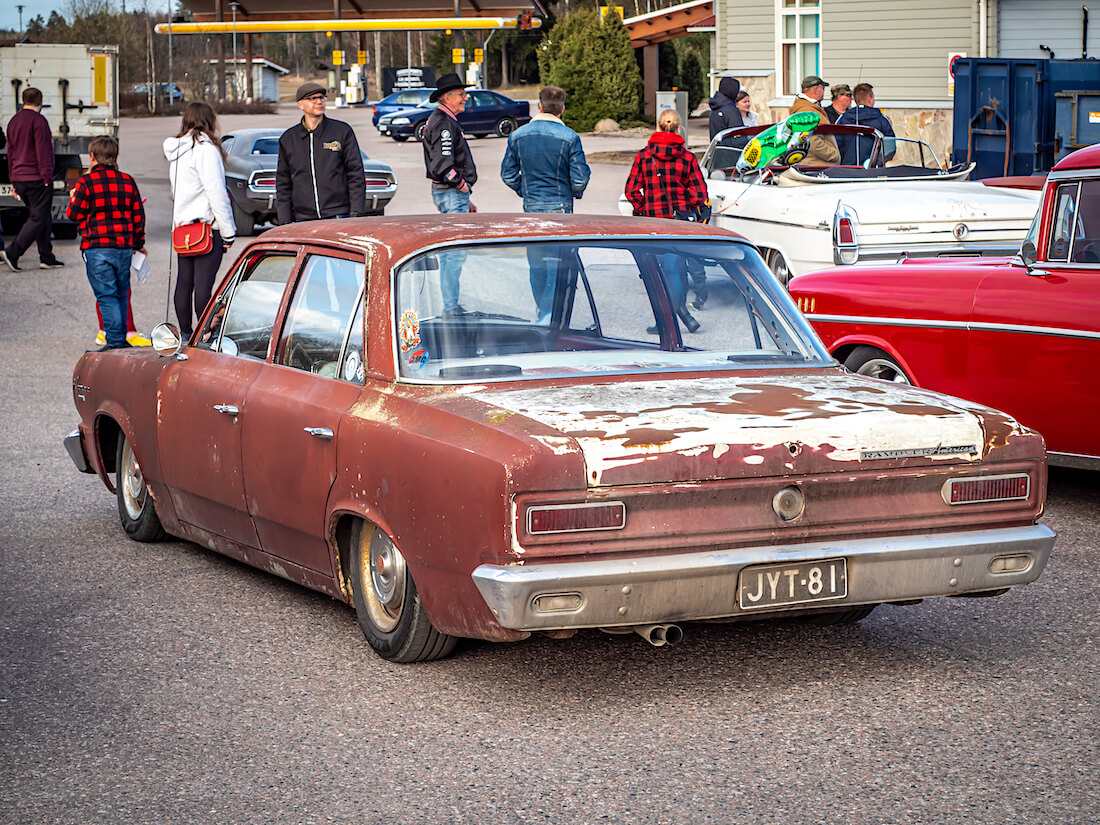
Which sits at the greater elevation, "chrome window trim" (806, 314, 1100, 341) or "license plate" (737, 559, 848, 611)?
"chrome window trim" (806, 314, 1100, 341)

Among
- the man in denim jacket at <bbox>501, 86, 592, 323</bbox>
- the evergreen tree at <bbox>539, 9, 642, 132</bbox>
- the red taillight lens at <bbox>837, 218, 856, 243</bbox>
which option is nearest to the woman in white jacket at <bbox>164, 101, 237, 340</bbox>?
the man in denim jacket at <bbox>501, 86, 592, 323</bbox>

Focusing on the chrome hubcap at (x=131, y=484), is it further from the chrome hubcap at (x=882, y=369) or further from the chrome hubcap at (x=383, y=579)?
the chrome hubcap at (x=882, y=369)

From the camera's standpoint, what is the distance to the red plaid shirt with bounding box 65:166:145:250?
37.7 feet

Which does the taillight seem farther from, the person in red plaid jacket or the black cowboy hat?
the black cowboy hat

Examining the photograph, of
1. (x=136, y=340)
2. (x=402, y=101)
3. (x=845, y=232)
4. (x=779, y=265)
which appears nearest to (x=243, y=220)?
(x=136, y=340)

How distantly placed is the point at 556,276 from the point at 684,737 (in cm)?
181

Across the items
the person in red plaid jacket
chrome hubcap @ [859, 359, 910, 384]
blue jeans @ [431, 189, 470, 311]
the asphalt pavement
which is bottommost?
the asphalt pavement

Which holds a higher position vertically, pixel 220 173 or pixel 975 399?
pixel 220 173

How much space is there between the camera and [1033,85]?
2036cm

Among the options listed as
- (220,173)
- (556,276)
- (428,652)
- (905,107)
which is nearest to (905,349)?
(556,276)

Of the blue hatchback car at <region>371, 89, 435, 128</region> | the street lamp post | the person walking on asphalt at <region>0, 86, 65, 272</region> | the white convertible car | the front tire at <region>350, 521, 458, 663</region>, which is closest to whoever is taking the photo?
the front tire at <region>350, 521, 458, 663</region>

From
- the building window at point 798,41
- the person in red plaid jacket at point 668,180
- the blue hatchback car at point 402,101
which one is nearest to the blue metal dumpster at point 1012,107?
the person in red plaid jacket at point 668,180

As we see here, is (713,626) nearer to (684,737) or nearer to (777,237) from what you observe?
(684,737)

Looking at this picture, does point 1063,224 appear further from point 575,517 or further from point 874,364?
point 575,517
